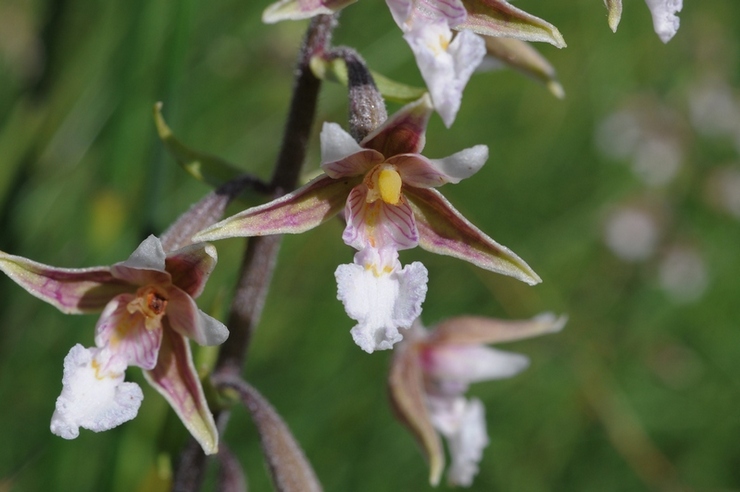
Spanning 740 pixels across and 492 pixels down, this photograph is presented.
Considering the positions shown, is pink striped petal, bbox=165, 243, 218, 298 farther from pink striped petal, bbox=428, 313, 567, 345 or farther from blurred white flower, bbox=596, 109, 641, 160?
blurred white flower, bbox=596, 109, 641, 160

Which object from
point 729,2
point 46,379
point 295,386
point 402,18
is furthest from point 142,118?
point 729,2

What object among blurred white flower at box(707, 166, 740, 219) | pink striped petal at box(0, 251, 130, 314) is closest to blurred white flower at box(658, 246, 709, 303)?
blurred white flower at box(707, 166, 740, 219)

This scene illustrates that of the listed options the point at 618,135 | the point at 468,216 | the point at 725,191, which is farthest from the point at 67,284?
the point at 618,135

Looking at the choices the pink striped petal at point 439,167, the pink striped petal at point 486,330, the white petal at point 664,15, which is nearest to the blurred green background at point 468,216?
the pink striped petal at point 486,330

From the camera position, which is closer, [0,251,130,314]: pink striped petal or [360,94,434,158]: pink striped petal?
[360,94,434,158]: pink striped petal

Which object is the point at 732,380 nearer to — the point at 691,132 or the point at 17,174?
the point at 691,132

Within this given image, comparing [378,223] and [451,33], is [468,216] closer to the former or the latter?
[378,223]

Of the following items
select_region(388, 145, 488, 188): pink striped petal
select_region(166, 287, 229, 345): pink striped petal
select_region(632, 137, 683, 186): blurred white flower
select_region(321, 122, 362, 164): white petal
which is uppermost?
select_region(321, 122, 362, 164): white petal
